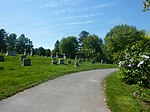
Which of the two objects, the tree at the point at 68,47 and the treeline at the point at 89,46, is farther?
the tree at the point at 68,47

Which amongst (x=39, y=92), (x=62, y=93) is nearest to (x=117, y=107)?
(x=62, y=93)

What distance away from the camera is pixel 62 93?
39.8ft

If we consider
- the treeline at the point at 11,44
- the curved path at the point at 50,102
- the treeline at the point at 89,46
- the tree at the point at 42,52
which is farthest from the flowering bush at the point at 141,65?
the tree at the point at 42,52

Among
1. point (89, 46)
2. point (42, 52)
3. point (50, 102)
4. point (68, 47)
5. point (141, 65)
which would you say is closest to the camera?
point (50, 102)

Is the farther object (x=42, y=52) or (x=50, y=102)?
(x=42, y=52)

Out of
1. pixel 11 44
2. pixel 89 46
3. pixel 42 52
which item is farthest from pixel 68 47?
pixel 42 52

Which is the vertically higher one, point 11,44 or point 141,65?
point 11,44

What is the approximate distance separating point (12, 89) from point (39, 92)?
1.26m

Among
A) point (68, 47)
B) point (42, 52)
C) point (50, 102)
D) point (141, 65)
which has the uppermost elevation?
point (68, 47)

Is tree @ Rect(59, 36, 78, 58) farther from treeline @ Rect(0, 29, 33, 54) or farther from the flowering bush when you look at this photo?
Answer: the flowering bush

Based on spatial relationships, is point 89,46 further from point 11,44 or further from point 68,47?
point 11,44

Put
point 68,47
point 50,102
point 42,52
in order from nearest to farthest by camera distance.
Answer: point 50,102, point 42,52, point 68,47

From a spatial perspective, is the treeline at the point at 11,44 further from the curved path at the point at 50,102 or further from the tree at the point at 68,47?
the curved path at the point at 50,102

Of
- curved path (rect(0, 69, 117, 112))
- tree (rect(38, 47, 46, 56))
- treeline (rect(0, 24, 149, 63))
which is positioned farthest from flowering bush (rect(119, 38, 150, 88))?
tree (rect(38, 47, 46, 56))
